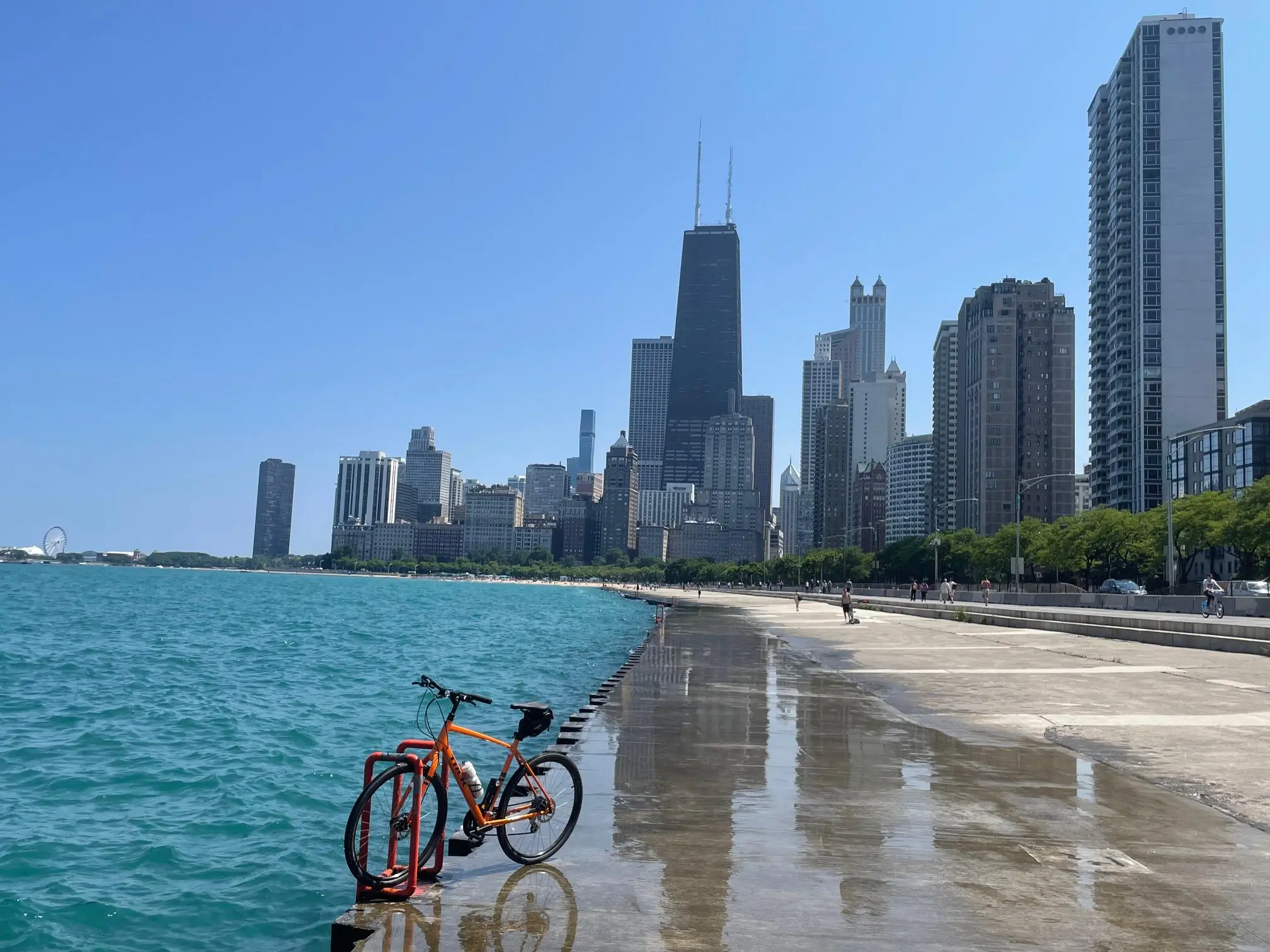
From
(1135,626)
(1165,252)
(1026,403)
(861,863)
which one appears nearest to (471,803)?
(861,863)

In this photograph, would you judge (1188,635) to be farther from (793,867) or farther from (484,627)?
(484,627)

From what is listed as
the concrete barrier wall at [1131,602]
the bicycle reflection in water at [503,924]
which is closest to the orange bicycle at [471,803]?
the bicycle reflection in water at [503,924]

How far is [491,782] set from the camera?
761 centimetres

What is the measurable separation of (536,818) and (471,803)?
→ 1.86 ft

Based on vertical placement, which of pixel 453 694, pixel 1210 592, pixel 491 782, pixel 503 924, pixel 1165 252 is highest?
pixel 1165 252

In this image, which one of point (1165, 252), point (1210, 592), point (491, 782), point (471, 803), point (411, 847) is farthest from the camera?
point (1165, 252)

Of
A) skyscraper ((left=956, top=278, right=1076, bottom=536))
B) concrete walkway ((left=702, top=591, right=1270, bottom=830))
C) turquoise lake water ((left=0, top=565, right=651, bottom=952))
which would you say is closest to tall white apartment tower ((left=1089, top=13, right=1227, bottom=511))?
skyscraper ((left=956, top=278, right=1076, bottom=536))

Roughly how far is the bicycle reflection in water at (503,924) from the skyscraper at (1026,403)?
18525cm

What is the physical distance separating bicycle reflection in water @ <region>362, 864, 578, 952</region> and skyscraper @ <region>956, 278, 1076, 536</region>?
185249 millimetres

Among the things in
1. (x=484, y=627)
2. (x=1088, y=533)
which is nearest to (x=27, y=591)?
(x=484, y=627)

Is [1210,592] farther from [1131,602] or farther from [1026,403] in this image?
[1026,403]

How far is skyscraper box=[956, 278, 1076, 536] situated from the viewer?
7146 inches

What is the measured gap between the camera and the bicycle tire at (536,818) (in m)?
7.39

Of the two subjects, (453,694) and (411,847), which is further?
(453,694)
